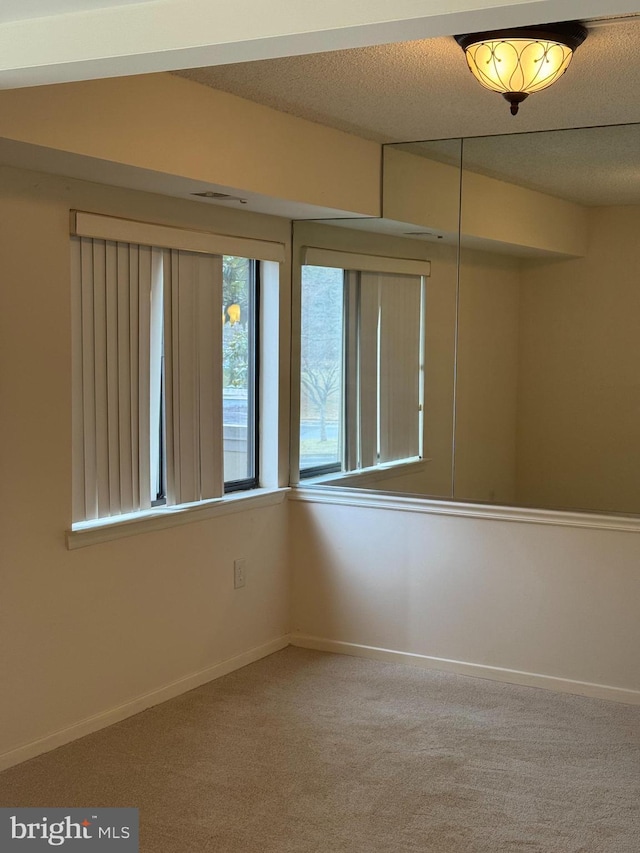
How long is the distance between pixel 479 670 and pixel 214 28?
3147mm

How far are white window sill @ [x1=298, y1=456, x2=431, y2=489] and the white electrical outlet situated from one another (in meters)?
0.51

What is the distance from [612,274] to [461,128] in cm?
88

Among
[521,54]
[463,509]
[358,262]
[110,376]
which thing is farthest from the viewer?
[358,262]

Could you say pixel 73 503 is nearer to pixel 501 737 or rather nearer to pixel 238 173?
pixel 238 173

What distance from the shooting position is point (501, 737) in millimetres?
3562

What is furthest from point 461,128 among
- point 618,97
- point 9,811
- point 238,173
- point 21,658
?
point 9,811

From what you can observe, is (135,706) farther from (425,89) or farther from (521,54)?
(521,54)

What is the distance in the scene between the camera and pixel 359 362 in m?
4.50

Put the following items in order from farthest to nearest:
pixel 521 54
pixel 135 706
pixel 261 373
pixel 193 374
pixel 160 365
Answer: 1. pixel 261 373
2. pixel 193 374
3. pixel 160 365
4. pixel 135 706
5. pixel 521 54

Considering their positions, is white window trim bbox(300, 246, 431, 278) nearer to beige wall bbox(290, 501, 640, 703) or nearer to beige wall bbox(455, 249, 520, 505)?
beige wall bbox(455, 249, 520, 505)

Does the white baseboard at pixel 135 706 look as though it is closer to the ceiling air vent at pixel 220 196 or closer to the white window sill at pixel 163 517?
the white window sill at pixel 163 517

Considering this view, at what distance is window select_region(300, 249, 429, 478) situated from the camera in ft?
14.4

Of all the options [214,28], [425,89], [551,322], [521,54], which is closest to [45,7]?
[214,28]

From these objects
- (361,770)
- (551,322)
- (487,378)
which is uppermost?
(551,322)
